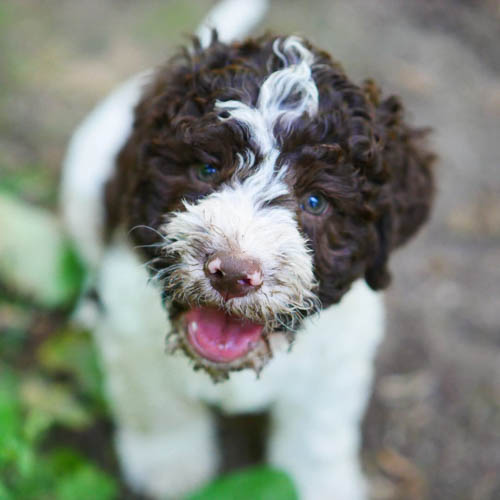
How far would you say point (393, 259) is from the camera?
4797mm

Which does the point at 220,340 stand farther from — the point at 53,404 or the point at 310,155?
the point at 53,404

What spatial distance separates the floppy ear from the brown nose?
0.71 metres

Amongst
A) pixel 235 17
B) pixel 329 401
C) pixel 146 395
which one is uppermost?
pixel 235 17

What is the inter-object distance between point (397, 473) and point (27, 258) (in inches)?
95.2

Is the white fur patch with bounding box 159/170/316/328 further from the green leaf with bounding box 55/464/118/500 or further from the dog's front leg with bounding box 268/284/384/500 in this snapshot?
the green leaf with bounding box 55/464/118/500

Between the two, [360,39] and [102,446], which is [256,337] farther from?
[360,39]

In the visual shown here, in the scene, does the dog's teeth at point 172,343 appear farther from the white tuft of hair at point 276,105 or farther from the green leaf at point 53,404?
the green leaf at point 53,404

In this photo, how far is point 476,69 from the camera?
21.4ft

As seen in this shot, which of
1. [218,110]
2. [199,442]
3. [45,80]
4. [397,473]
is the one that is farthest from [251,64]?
[45,80]

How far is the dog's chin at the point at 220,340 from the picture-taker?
2.52 meters

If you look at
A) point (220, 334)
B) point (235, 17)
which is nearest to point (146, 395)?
point (220, 334)

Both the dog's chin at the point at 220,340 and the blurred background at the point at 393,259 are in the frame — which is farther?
the blurred background at the point at 393,259

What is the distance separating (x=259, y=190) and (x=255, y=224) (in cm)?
17

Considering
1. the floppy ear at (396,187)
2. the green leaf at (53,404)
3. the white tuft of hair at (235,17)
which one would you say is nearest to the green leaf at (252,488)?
the green leaf at (53,404)
